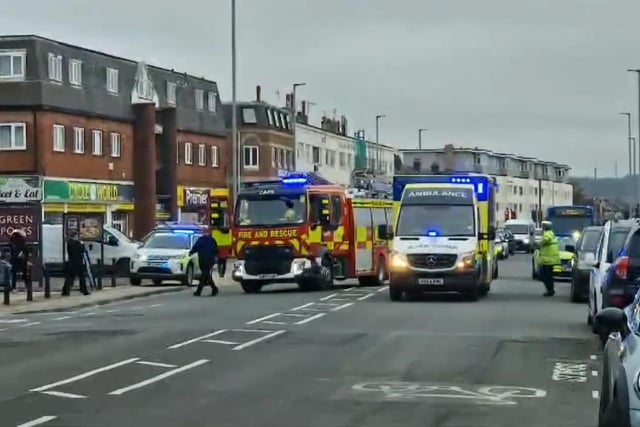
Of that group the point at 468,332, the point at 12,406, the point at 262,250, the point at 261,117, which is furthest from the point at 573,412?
the point at 261,117

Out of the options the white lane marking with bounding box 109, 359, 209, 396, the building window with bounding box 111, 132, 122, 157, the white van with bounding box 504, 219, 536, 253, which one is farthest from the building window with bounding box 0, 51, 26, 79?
the white lane marking with bounding box 109, 359, 209, 396

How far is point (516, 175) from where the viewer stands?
6294 inches

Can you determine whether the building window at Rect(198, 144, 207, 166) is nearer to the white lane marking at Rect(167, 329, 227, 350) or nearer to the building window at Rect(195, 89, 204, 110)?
the building window at Rect(195, 89, 204, 110)

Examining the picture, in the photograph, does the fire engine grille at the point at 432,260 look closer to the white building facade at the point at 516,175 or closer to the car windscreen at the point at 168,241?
the car windscreen at the point at 168,241

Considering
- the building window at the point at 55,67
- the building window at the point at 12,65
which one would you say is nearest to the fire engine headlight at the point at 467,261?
the building window at the point at 12,65

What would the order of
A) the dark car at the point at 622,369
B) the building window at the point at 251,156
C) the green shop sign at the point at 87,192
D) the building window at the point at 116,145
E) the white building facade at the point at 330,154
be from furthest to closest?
the white building facade at the point at 330,154 → the building window at the point at 251,156 → the building window at the point at 116,145 → the green shop sign at the point at 87,192 → the dark car at the point at 622,369

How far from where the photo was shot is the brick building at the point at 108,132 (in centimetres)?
5572

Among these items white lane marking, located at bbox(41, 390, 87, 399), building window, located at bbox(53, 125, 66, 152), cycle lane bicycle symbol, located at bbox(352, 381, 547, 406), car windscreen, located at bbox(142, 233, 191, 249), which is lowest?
cycle lane bicycle symbol, located at bbox(352, 381, 547, 406)

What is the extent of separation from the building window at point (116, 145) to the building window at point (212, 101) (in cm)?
1283

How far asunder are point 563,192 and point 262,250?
143157mm

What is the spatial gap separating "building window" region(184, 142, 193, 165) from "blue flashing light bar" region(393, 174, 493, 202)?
3928 centimetres

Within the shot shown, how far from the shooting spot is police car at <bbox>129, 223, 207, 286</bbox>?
125 feet

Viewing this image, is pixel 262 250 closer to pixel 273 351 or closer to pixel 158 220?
pixel 273 351

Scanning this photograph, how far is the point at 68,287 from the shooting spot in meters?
32.1
